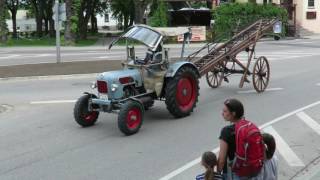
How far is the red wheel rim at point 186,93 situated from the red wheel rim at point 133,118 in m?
1.54

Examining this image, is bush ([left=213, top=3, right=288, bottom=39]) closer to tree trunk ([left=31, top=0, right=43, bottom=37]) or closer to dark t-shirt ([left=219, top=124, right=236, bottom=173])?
tree trunk ([left=31, top=0, right=43, bottom=37])

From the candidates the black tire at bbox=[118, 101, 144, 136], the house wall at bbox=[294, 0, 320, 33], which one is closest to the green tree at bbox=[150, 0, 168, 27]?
the house wall at bbox=[294, 0, 320, 33]

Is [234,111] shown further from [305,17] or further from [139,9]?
[305,17]

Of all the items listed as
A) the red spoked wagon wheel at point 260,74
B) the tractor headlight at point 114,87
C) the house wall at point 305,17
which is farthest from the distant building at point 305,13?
the tractor headlight at point 114,87

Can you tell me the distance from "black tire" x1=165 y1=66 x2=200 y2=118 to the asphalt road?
0.24 meters

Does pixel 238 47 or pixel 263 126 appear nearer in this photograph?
pixel 263 126

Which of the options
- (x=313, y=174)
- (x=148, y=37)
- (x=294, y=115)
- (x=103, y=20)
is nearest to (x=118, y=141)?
(x=148, y=37)

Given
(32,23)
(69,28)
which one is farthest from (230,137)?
(32,23)

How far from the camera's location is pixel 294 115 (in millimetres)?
12797

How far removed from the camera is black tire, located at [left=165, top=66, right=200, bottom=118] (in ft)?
39.4

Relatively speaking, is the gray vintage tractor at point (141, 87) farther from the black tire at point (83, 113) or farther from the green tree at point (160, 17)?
the green tree at point (160, 17)

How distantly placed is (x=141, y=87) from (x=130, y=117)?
111cm

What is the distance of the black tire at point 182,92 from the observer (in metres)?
12.0

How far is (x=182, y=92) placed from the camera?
12375 millimetres
